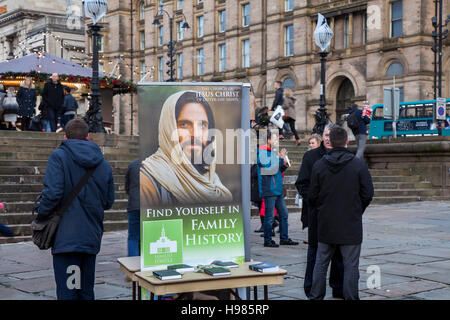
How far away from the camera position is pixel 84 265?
521cm

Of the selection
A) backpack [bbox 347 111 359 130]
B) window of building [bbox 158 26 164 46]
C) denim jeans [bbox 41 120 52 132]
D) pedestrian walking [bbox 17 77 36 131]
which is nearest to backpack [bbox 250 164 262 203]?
backpack [bbox 347 111 359 130]

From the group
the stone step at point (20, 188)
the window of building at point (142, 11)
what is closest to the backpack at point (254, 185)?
the stone step at point (20, 188)

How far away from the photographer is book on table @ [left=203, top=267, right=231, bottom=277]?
4.46 m

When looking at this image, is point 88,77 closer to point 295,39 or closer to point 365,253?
point 365,253

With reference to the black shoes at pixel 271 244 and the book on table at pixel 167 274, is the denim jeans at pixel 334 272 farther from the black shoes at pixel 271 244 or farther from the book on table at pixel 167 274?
the black shoes at pixel 271 244

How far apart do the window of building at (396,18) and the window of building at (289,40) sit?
8541 millimetres

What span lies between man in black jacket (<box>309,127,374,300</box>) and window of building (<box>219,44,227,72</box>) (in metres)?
45.4

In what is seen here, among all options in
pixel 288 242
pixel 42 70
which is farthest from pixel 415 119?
pixel 288 242

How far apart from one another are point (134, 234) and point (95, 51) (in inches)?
373

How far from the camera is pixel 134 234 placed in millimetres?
7809

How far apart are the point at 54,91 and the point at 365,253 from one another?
1199 centimetres

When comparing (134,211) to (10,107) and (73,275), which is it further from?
(10,107)
